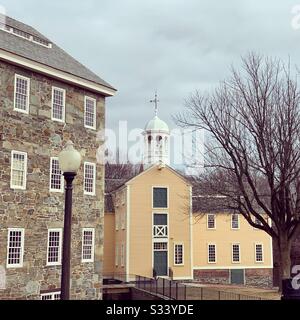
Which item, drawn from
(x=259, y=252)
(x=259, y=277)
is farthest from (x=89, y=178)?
(x=259, y=277)

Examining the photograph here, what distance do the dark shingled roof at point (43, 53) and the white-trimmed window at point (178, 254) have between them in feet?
59.7

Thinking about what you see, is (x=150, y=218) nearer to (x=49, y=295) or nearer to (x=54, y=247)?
(x=54, y=247)

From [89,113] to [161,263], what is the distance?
1810 cm

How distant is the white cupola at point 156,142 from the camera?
42656 millimetres

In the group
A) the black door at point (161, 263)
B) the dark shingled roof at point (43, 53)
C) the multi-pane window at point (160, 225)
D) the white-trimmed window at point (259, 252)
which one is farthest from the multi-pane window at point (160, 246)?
the dark shingled roof at point (43, 53)

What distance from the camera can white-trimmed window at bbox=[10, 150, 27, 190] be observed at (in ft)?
65.2

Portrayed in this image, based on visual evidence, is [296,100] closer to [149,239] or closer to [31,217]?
[31,217]

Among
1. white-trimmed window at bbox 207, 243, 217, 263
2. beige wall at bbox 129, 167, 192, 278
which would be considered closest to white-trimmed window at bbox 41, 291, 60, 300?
beige wall at bbox 129, 167, 192, 278

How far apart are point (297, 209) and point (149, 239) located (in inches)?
722

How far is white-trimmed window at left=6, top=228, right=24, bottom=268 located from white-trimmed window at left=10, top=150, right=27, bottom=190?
1897mm

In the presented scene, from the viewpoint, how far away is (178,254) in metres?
38.5

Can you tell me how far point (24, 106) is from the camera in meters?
20.6

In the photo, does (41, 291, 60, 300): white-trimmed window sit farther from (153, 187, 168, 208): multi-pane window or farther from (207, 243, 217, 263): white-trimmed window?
(207, 243, 217, 263): white-trimmed window
